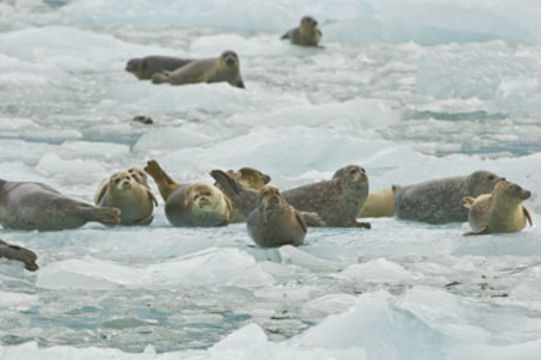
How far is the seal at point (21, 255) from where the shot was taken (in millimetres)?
4438

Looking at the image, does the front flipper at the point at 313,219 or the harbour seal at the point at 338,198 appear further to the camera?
the harbour seal at the point at 338,198

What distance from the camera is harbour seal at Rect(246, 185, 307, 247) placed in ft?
15.8

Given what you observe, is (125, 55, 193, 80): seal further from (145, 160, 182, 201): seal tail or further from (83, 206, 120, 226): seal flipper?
(83, 206, 120, 226): seal flipper

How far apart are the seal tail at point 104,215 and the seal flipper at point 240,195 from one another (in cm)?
64

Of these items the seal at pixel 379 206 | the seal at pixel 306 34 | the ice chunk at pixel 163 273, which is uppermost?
the seal at pixel 306 34

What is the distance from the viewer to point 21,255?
446 centimetres

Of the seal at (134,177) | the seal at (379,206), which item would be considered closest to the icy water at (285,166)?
the seal at (134,177)

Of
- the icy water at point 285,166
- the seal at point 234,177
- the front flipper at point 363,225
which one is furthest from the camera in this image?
the seal at point 234,177

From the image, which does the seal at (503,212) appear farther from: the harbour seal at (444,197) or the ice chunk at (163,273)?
the ice chunk at (163,273)

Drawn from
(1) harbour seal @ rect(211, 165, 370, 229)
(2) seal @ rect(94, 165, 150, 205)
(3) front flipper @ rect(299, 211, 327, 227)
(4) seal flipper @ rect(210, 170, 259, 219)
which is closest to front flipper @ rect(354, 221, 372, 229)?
(1) harbour seal @ rect(211, 165, 370, 229)

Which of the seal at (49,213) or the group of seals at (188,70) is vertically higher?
the group of seals at (188,70)

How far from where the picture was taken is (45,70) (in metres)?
12.6

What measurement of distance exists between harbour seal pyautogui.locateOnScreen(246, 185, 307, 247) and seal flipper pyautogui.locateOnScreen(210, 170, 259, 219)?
2.79 feet

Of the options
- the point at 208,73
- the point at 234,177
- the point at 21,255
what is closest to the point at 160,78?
the point at 208,73
